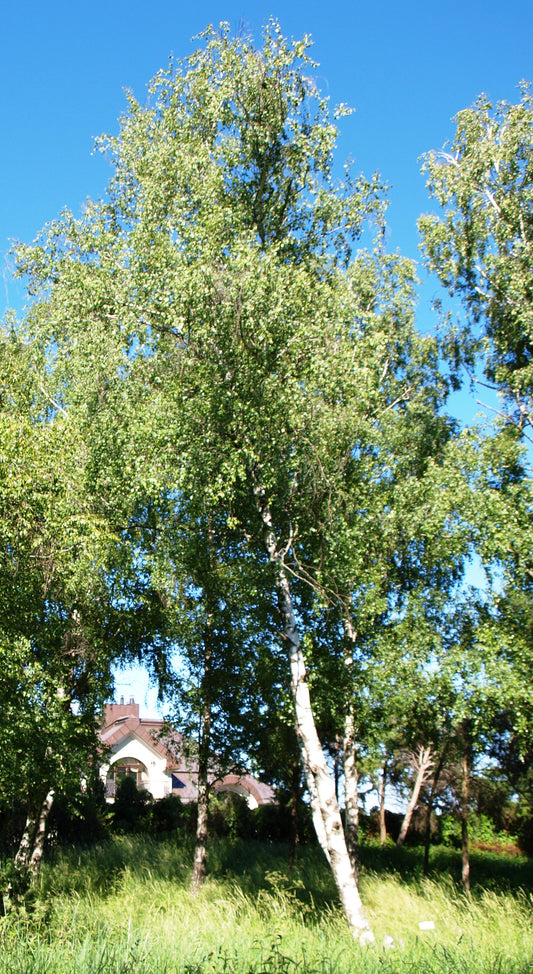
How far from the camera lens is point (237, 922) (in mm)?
10156

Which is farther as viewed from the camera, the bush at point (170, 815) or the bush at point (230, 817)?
the bush at point (230, 817)

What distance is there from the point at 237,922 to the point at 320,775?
7.85 ft

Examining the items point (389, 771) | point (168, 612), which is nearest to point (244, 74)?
point (168, 612)

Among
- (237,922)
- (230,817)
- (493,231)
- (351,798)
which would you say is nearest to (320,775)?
(237,922)

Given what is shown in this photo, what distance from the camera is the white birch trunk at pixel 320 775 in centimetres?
962

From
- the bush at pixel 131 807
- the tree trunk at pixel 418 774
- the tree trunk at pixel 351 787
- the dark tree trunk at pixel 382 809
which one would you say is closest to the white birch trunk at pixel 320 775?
the tree trunk at pixel 351 787

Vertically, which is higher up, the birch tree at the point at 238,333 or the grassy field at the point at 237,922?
the birch tree at the point at 238,333

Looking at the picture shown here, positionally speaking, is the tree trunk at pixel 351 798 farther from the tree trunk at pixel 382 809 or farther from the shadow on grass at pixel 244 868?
the tree trunk at pixel 382 809

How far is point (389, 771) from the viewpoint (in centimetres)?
2889

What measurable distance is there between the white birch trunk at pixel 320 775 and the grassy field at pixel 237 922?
351 millimetres

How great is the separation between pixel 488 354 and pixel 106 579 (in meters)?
10.8

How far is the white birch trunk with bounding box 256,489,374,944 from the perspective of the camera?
962 cm

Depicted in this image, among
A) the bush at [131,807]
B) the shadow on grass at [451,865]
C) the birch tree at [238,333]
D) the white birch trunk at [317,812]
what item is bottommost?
the shadow on grass at [451,865]

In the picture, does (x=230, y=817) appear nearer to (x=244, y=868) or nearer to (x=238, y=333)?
(x=244, y=868)
